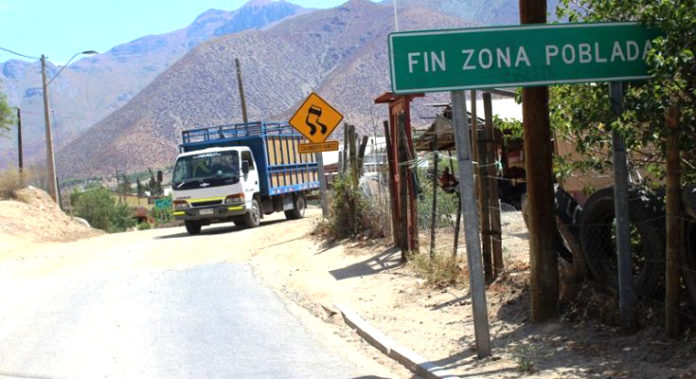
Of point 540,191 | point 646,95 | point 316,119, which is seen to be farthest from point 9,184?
point 646,95

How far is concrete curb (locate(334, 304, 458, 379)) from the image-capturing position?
21.6 feet

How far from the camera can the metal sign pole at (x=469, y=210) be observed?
6535 mm

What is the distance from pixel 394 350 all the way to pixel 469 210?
5.46 ft

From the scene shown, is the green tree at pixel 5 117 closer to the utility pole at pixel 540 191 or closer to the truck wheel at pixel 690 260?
the utility pole at pixel 540 191

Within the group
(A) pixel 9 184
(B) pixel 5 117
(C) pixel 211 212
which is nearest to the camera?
(C) pixel 211 212

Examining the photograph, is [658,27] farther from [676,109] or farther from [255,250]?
[255,250]

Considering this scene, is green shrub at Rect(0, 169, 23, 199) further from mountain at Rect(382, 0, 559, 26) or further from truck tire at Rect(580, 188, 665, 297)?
mountain at Rect(382, 0, 559, 26)

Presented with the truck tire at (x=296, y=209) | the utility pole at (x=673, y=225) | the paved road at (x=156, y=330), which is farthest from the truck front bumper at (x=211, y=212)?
the utility pole at (x=673, y=225)

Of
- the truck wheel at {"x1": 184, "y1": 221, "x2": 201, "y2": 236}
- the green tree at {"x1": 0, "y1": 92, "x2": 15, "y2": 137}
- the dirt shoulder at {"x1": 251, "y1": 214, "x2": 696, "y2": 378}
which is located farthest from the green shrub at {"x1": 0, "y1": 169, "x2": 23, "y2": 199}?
the dirt shoulder at {"x1": 251, "y1": 214, "x2": 696, "y2": 378}

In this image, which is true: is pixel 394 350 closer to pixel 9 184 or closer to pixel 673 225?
pixel 673 225

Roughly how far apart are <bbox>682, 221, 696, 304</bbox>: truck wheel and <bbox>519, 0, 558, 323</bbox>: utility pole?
4.14 ft

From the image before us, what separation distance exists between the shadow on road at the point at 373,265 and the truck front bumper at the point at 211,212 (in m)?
10.3

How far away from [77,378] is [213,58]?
15962cm

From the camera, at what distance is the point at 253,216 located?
945 inches
